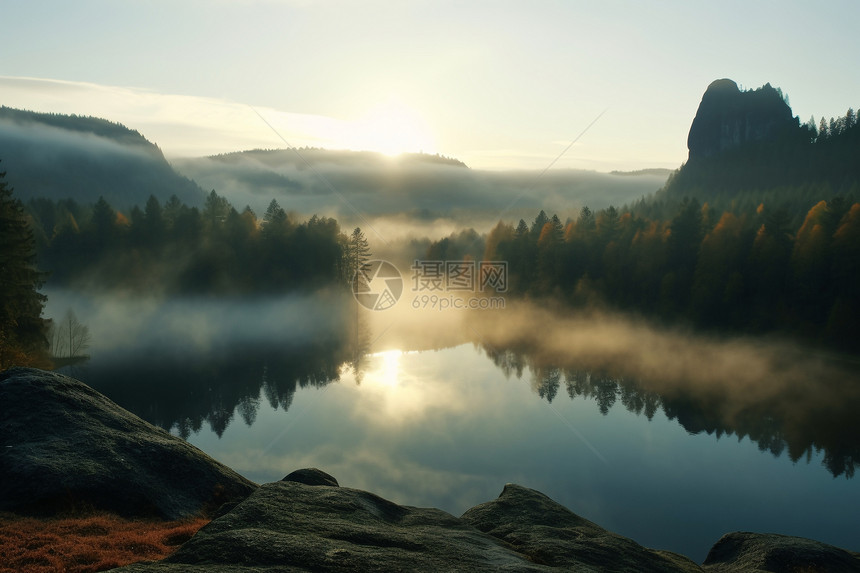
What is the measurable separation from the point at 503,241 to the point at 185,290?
197 ft

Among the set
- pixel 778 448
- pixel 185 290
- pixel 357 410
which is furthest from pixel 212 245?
pixel 778 448

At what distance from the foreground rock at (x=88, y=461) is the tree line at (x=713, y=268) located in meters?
77.0

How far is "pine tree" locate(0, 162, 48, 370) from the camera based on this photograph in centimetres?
4134

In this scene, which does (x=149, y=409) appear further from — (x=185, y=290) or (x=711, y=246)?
(x=711, y=246)

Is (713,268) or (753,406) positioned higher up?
(713,268)

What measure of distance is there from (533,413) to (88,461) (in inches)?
1525

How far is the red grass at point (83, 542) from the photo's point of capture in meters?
12.9

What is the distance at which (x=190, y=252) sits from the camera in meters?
102

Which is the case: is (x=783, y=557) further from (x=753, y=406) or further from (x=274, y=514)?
(x=753, y=406)

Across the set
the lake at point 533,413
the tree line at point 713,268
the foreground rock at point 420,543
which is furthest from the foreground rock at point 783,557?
the tree line at point 713,268

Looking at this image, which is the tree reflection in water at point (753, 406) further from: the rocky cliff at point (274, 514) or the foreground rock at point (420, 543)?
the rocky cliff at point (274, 514)

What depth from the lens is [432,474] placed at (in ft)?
121

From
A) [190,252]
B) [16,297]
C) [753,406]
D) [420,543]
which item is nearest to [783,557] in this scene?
[420,543]

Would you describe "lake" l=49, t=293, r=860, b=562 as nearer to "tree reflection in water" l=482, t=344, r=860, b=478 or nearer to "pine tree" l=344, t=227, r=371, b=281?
"tree reflection in water" l=482, t=344, r=860, b=478
